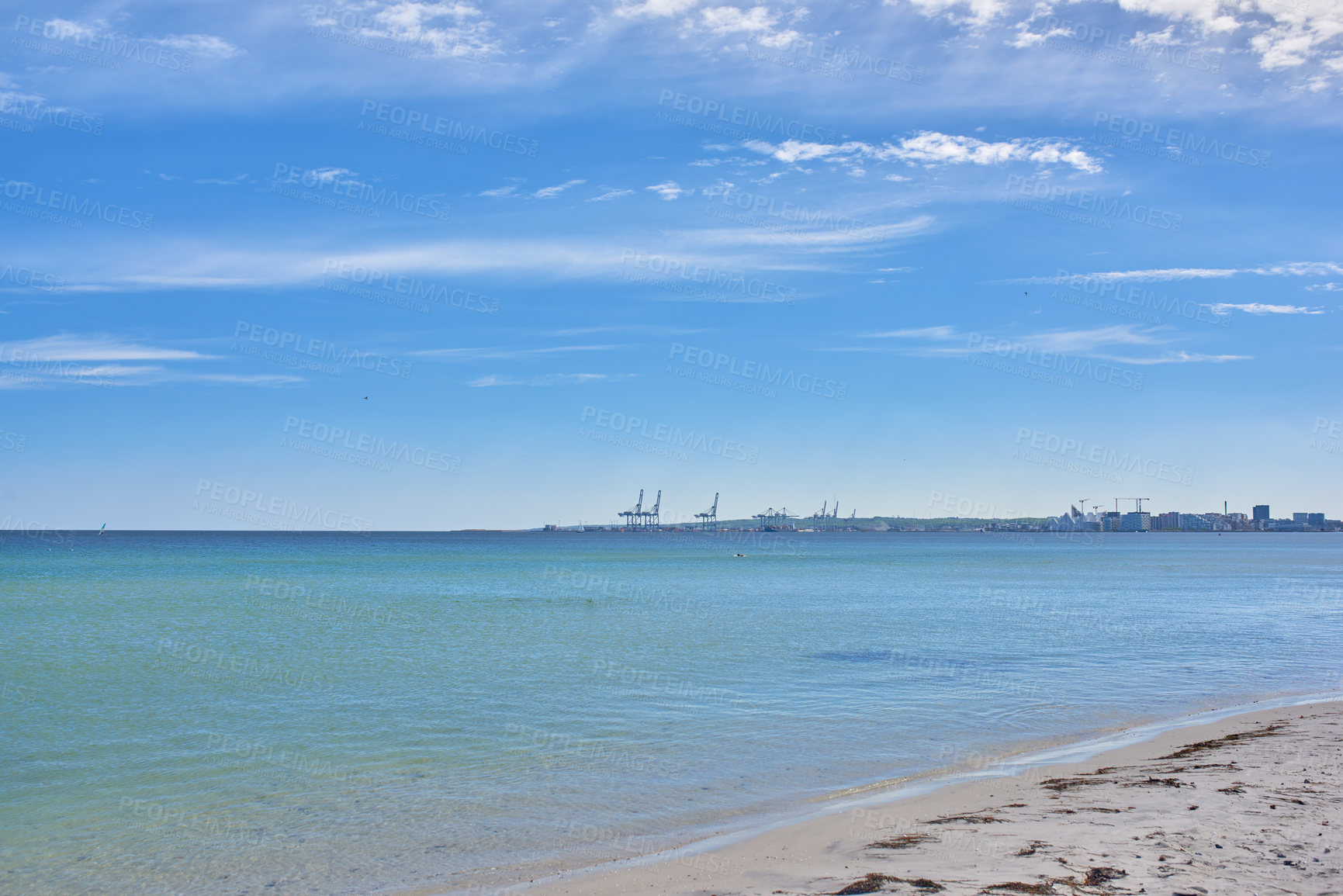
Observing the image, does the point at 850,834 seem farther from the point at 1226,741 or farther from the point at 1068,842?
the point at 1226,741

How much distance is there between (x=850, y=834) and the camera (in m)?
8.59

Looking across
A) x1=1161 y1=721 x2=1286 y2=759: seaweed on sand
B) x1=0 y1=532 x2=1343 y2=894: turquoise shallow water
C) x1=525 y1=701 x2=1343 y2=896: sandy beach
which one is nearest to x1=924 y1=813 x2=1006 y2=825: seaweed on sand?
x1=525 y1=701 x2=1343 y2=896: sandy beach

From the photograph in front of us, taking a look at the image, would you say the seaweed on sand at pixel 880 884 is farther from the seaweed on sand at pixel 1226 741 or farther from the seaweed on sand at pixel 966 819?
the seaweed on sand at pixel 1226 741

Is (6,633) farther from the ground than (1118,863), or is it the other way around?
(1118,863)

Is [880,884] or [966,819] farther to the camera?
[966,819]

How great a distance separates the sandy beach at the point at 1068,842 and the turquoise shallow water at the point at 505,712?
123 centimetres

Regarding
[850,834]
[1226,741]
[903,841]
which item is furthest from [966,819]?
[1226,741]

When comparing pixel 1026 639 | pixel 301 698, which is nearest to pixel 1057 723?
pixel 1026 639

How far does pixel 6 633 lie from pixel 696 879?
94.9 feet

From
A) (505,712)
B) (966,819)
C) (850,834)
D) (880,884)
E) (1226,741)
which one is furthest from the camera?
(505,712)

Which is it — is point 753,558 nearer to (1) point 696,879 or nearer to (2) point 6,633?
(2) point 6,633

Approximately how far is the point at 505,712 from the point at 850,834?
8817mm

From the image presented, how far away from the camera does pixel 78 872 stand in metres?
8.38

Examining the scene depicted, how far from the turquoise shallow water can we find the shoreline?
18.3 inches
